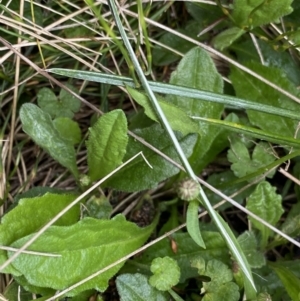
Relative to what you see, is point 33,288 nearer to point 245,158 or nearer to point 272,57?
point 245,158

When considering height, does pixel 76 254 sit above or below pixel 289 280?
above

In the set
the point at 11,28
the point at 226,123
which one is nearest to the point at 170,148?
the point at 226,123

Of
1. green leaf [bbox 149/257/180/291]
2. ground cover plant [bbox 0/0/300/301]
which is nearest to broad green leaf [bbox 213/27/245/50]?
ground cover plant [bbox 0/0/300/301]

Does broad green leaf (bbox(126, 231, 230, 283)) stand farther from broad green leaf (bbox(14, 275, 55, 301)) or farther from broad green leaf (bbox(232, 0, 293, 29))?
broad green leaf (bbox(232, 0, 293, 29))

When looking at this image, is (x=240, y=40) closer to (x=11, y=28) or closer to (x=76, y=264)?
(x=11, y=28)

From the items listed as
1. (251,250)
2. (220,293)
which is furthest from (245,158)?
(220,293)

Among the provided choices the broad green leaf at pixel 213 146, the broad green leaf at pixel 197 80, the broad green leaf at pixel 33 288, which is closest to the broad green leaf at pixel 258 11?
the broad green leaf at pixel 197 80
